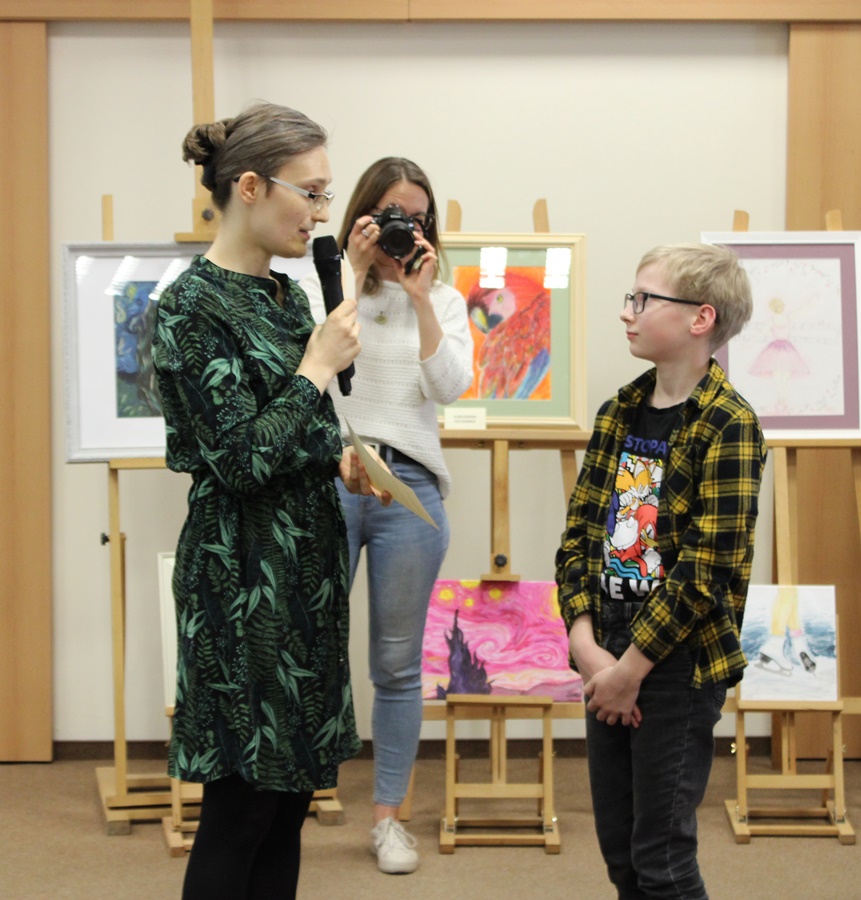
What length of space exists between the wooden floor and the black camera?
1.40 metres

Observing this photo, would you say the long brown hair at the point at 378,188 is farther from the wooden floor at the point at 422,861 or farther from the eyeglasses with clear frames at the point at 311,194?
the wooden floor at the point at 422,861

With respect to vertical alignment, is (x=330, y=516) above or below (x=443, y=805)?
above

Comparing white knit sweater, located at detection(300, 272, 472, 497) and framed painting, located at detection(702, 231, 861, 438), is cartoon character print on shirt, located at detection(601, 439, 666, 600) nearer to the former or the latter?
white knit sweater, located at detection(300, 272, 472, 497)

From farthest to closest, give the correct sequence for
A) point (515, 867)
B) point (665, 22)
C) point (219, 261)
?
point (665, 22) → point (515, 867) → point (219, 261)

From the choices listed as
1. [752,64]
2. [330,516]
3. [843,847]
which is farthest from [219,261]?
[752,64]

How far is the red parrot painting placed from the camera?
3.07 m

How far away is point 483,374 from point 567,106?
38.3 inches

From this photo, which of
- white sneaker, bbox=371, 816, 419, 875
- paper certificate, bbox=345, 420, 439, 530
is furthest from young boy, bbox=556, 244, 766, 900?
white sneaker, bbox=371, 816, 419, 875

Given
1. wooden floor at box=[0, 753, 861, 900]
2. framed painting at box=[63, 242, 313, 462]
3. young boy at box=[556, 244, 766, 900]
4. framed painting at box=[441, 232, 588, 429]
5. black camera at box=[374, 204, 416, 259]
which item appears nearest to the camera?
young boy at box=[556, 244, 766, 900]

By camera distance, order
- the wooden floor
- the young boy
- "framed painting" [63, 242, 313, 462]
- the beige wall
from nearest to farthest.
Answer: the young boy
the wooden floor
"framed painting" [63, 242, 313, 462]
the beige wall

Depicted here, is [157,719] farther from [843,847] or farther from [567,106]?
[567,106]

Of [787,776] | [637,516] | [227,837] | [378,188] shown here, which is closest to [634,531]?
[637,516]

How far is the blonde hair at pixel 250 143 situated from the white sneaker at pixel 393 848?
164cm

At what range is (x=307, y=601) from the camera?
1535 millimetres
